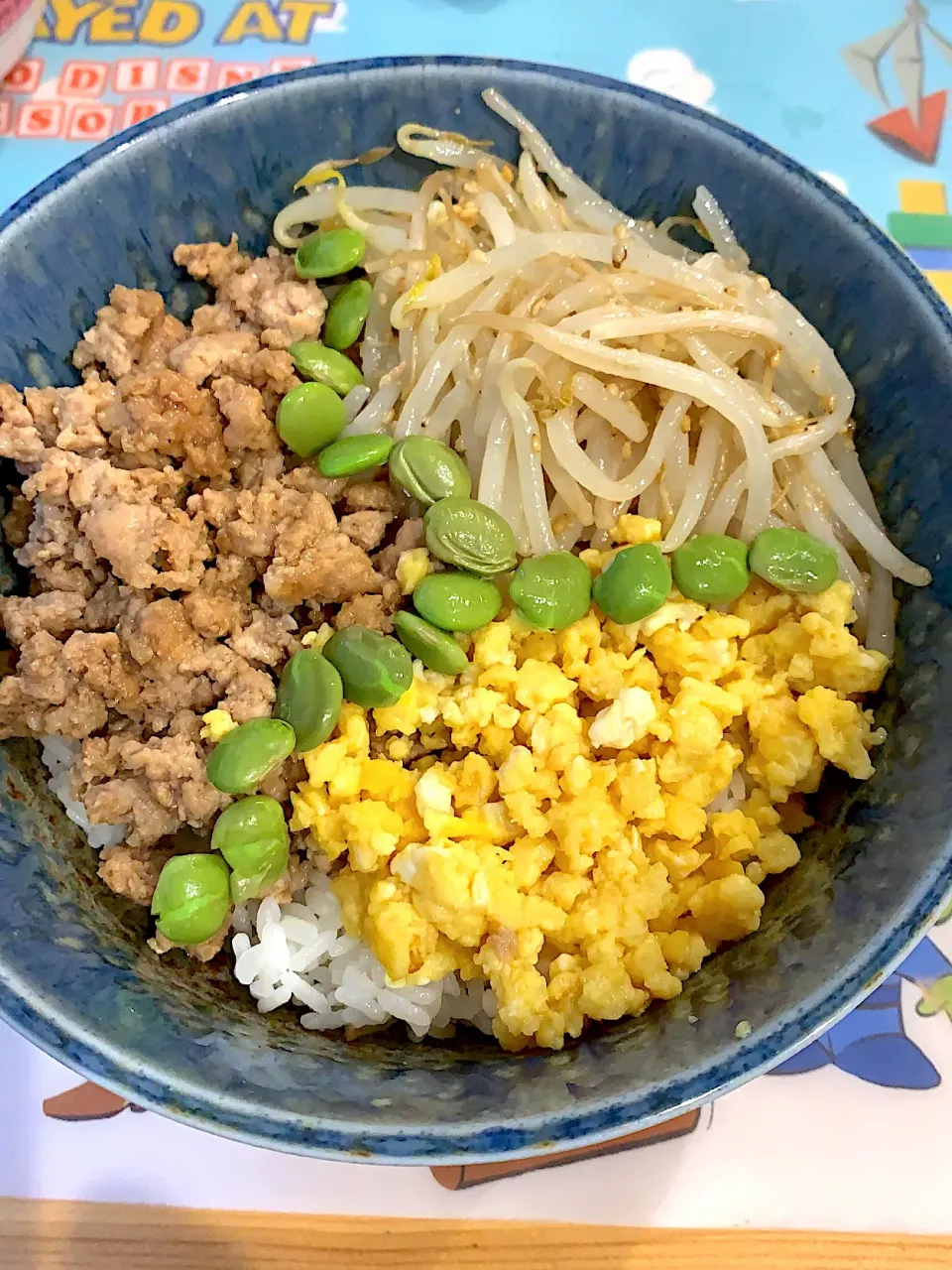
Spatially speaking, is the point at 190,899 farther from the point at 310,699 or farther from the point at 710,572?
the point at 710,572

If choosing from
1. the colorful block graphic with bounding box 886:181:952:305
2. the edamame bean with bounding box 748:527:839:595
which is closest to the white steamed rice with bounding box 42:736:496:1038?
the edamame bean with bounding box 748:527:839:595

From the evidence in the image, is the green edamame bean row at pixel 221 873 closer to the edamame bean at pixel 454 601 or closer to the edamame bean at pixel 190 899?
the edamame bean at pixel 190 899

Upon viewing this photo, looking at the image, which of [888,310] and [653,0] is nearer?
[888,310]

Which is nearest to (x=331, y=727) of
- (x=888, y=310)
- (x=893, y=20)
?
(x=888, y=310)

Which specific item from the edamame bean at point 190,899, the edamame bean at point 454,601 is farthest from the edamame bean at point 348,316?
the edamame bean at point 190,899

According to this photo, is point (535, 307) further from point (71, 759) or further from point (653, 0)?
point (653, 0)

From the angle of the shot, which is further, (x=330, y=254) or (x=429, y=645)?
(x=330, y=254)

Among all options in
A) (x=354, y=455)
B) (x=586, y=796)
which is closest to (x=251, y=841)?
(x=586, y=796)

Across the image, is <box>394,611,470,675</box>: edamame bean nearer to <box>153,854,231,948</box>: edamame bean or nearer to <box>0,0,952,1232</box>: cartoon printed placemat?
<box>153,854,231,948</box>: edamame bean
